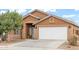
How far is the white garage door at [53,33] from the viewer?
36.1 meters

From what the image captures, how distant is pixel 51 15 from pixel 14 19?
668 centimetres

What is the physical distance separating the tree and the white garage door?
4.92 metres

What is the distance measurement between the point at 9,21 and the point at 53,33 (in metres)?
8.36

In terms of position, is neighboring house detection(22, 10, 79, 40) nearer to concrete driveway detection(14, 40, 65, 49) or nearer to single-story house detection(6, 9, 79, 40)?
single-story house detection(6, 9, 79, 40)

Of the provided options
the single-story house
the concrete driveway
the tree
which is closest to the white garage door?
the single-story house

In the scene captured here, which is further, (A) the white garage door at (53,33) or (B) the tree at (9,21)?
(A) the white garage door at (53,33)

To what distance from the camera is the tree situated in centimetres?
3026

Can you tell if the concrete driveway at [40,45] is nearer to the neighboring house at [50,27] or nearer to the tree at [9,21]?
the tree at [9,21]

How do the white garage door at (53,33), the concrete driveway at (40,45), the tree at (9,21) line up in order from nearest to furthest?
the concrete driveway at (40,45) → the tree at (9,21) → the white garage door at (53,33)

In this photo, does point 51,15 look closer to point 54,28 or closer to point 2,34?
point 54,28

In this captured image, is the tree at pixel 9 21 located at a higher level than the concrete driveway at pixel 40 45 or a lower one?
higher

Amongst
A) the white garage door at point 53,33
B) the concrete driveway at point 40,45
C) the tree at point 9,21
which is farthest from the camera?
the white garage door at point 53,33

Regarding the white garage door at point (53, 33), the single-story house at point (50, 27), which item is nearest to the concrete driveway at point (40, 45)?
the single-story house at point (50, 27)

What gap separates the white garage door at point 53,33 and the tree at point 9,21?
4.92m
